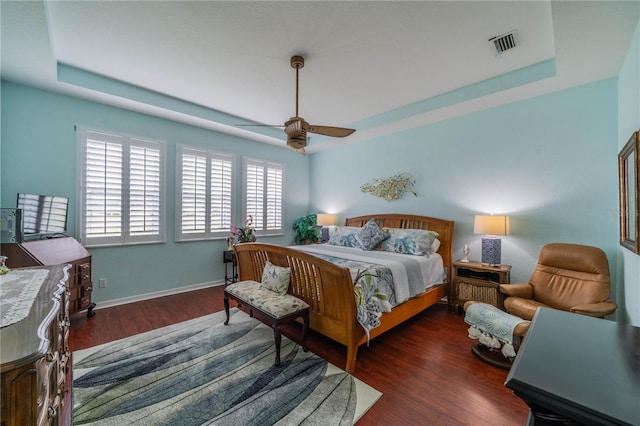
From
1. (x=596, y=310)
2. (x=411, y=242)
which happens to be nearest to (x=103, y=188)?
(x=411, y=242)

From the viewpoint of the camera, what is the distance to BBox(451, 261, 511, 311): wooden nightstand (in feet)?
10.4

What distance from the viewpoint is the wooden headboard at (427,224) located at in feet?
12.7

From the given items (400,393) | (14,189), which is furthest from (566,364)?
(14,189)

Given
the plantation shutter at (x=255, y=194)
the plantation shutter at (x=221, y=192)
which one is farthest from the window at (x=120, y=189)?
the plantation shutter at (x=255, y=194)

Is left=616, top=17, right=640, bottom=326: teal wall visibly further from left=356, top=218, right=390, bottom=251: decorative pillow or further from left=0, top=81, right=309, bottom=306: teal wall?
left=0, top=81, right=309, bottom=306: teal wall

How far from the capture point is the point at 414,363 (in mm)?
2404

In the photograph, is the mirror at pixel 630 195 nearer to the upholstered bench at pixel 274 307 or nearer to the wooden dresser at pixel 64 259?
the upholstered bench at pixel 274 307

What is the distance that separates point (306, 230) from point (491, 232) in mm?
3611

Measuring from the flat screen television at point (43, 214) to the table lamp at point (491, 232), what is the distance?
204 inches

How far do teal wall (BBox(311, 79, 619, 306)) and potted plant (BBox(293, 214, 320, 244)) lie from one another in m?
1.95

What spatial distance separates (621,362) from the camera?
33.2 inches

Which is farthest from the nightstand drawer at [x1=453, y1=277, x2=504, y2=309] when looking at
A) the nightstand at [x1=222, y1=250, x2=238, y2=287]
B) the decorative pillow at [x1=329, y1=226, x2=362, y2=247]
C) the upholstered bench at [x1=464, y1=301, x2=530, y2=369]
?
the nightstand at [x1=222, y1=250, x2=238, y2=287]

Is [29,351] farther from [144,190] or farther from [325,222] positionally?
[325,222]

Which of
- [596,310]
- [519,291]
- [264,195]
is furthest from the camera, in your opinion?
[264,195]
